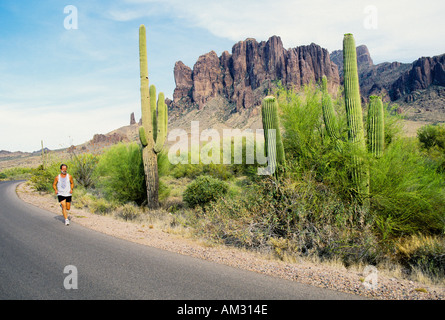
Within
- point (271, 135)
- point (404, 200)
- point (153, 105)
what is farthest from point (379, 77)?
point (271, 135)

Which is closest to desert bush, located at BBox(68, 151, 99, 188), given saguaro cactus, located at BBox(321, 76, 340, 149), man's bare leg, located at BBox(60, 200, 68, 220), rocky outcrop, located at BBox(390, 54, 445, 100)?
man's bare leg, located at BBox(60, 200, 68, 220)

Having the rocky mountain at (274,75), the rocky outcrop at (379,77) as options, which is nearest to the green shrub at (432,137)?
the rocky mountain at (274,75)

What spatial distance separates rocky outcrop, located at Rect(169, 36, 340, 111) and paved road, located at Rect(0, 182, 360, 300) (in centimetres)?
9180

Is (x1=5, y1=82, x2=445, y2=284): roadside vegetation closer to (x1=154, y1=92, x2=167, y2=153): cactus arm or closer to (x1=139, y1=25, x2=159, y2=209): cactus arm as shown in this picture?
(x1=139, y1=25, x2=159, y2=209): cactus arm

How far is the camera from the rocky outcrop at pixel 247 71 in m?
108

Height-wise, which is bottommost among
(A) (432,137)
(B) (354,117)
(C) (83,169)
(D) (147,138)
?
(C) (83,169)

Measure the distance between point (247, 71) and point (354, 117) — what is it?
12393cm

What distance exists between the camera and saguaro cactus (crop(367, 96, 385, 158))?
7.19 metres

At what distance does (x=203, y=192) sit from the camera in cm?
1216

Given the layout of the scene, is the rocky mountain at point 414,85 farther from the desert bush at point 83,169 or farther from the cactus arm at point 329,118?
the cactus arm at point 329,118

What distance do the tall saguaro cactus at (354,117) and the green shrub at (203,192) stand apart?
628 centimetres

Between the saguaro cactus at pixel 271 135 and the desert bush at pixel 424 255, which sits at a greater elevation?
the saguaro cactus at pixel 271 135

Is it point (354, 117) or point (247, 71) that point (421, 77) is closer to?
point (247, 71)
